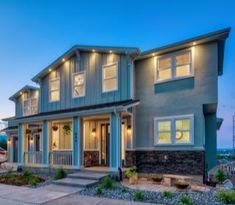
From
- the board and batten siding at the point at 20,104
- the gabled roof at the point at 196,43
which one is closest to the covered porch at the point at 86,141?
the gabled roof at the point at 196,43

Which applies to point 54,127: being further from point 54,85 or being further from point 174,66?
point 174,66

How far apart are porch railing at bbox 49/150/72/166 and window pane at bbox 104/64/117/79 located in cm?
498

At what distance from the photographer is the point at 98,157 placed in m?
16.5

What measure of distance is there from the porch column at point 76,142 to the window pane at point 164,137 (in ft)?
14.6

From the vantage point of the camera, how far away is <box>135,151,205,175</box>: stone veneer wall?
12.4 metres

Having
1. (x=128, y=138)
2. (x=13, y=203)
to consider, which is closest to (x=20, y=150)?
(x=128, y=138)

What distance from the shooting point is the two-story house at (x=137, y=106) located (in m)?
12.6

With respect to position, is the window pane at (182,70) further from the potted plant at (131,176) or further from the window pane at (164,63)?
the potted plant at (131,176)

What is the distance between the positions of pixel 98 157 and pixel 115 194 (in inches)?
270

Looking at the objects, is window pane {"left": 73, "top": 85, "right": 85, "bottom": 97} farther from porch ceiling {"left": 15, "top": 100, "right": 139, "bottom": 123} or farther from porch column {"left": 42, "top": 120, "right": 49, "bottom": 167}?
porch column {"left": 42, "top": 120, "right": 49, "bottom": 167}

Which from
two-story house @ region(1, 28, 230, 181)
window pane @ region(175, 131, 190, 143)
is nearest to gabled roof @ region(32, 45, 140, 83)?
two-story house @ region(1, 28, 230, 181)

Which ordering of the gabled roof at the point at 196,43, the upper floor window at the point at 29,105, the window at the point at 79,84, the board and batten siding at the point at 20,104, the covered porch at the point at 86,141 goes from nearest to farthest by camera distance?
the gabled roof at the point at 196,43, the covered porch at the point at 86,141, the window at the point at 79,84, the upper floor window at the point at 29,105, the board and batten siding at the point at 20,104

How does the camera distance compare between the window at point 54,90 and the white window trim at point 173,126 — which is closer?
the white window trim at point 173,126

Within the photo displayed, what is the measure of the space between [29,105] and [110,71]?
1086 centimetres
